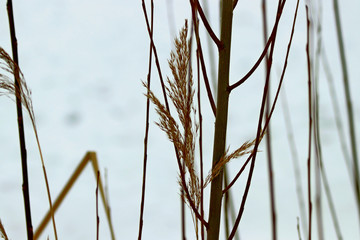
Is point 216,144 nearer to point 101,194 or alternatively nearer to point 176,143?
point 176,143

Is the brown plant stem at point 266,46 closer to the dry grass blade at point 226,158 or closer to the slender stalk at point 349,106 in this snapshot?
the dry grass blade at point 226,158

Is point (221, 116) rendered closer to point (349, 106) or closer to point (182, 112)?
point (182, 112)

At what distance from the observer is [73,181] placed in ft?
2.40

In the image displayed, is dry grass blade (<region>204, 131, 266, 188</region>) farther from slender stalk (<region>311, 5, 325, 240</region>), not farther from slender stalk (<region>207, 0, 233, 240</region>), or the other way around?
slender stalk (<region>311, 5, 325, 240</region>)

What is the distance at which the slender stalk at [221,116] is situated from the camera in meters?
0.44

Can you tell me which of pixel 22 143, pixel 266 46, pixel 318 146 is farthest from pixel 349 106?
pixel 22 143

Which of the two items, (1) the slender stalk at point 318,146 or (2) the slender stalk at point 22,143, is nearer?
(2) the slender stalk at point 22,143

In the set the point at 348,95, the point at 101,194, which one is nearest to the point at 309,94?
the point at 348,95

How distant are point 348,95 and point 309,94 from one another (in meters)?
0.17

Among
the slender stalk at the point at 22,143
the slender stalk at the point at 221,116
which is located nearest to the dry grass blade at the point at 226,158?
the slender stalk at the point at 221,116

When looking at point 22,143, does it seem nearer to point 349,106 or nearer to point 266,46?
point 266,46

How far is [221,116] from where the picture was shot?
0.44 meters

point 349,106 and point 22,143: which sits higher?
point 349,106

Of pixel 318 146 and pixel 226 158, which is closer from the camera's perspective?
pixel 226 158
